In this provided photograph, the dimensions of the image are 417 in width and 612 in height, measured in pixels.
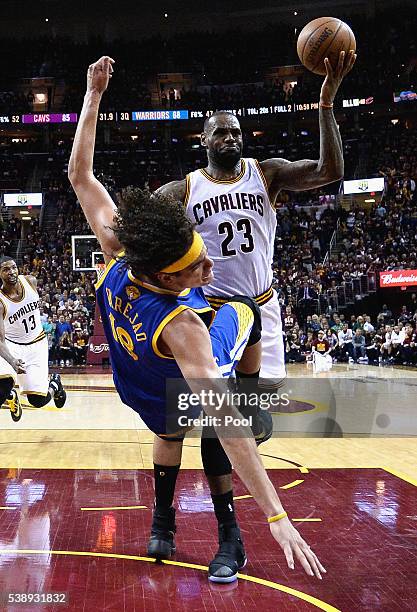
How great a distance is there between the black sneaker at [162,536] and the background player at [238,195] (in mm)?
683

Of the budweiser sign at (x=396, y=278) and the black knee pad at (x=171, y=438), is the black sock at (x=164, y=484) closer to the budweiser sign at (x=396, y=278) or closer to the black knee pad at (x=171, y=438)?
the black knee pad at (x=171, y=438)

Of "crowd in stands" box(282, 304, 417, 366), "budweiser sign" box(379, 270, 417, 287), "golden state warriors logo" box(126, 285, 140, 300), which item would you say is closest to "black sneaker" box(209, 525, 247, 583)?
"golden state warriors logo" box(126, 285, 140, 300)

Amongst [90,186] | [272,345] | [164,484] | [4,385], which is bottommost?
[164,484]

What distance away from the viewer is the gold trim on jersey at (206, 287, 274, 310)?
3946 millimetres

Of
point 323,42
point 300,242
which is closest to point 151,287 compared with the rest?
point 323,42

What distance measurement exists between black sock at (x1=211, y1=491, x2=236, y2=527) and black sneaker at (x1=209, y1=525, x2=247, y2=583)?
3cm

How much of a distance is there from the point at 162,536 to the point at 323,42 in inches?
115

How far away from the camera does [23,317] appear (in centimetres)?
798

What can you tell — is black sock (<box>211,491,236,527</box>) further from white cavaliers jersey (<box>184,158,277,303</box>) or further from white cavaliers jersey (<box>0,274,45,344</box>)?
white cavaliers jersey (<box>0,274,45,344</box>)

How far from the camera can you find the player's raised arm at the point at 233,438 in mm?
2123

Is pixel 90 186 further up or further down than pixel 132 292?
further up

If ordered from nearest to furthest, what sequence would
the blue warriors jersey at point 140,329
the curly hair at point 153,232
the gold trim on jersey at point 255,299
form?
the curly hair at point 153,232 → the blue warriors jersey at point 140,329 → the gold trim on jersey at point 255,299

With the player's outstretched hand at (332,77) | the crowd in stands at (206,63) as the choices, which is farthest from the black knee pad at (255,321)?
the crowd in stands at (206,63)

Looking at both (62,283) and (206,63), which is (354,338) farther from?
(206,63)
